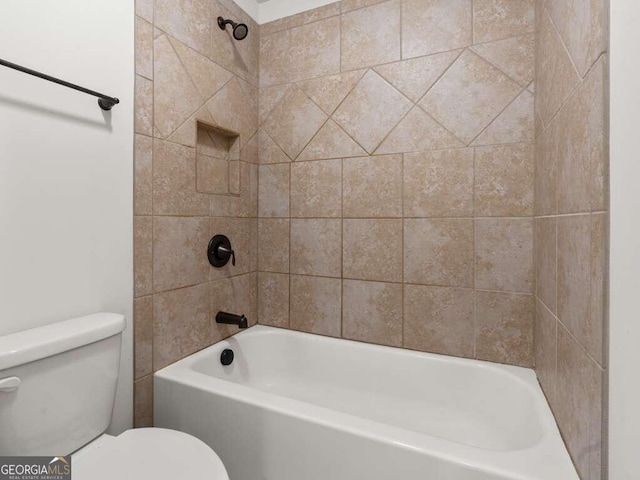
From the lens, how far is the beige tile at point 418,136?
5.32ft

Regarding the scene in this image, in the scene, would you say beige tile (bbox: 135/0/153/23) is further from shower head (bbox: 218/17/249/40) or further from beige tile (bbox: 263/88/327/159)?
beige tile (bbox: 263/88/327/159)

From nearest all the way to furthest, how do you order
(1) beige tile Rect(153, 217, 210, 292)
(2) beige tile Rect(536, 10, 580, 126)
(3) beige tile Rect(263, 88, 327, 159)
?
(2) beige tile Rect(536, 10, 580, 126)
(1) beige tile Rect(153, 217, 210, 292)
(3) beige tile Rect(263, 88, 327, 159)

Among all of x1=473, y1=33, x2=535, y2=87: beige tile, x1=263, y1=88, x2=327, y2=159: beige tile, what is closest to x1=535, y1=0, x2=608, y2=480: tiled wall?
x1=473, y1=33, x2=535, y2=87: beige tile

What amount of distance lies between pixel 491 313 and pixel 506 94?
0.99m

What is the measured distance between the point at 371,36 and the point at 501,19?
23.8 inches

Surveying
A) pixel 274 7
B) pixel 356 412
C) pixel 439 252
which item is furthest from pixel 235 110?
pixel 356 412

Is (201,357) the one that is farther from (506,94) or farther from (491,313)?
(506,94)

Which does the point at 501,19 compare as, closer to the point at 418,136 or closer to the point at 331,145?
the point at 418,136

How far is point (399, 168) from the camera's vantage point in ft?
5.62

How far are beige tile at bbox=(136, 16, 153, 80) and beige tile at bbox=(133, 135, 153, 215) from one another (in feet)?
0.88

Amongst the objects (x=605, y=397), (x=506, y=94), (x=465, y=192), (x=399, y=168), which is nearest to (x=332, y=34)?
(x=399, y=168)

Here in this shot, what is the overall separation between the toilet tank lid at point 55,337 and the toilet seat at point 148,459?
1.06 ft

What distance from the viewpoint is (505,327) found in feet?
5.12

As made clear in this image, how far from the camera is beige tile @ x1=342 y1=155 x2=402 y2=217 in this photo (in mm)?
1725
